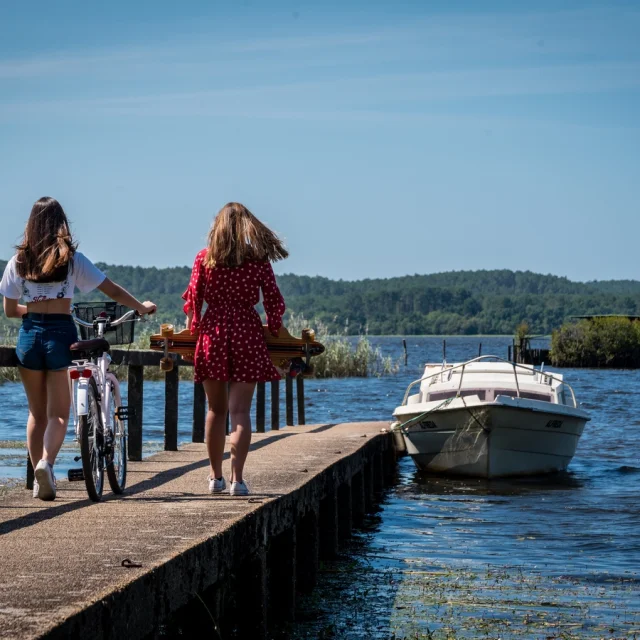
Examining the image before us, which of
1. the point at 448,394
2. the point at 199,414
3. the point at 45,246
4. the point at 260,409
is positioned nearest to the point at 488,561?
the point at 199,414

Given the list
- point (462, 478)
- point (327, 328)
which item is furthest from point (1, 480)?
point (327, 328)

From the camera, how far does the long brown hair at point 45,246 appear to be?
7582 mm

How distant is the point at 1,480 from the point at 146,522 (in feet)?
18.3

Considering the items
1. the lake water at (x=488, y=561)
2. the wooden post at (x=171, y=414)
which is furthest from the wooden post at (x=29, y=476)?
the wooden post at (x=171, y=414)

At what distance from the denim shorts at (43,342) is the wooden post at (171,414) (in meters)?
4.35

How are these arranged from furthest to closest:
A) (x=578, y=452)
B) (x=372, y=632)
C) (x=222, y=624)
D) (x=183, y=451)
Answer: (x=578, y=452), (x=183, y=451), (x=372, y=632), (x=222, y=624)

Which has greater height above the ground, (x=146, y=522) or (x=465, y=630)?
(x=146, y=522)

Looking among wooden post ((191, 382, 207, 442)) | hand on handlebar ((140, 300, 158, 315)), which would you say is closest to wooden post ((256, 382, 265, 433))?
wooden post ((191, 382, 207, 442))

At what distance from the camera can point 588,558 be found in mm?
11320

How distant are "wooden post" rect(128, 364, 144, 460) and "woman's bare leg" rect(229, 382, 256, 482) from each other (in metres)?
3.21

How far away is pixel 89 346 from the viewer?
770 centimetres

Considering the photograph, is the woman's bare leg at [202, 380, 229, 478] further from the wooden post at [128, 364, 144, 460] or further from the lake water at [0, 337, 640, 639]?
the wooden post at [128, 364, 144, 460]

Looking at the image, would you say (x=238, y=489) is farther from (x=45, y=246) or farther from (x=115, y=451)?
(x=45, y=246)

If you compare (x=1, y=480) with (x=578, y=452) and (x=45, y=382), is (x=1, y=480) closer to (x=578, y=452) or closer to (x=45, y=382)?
(x=45, y=382)
